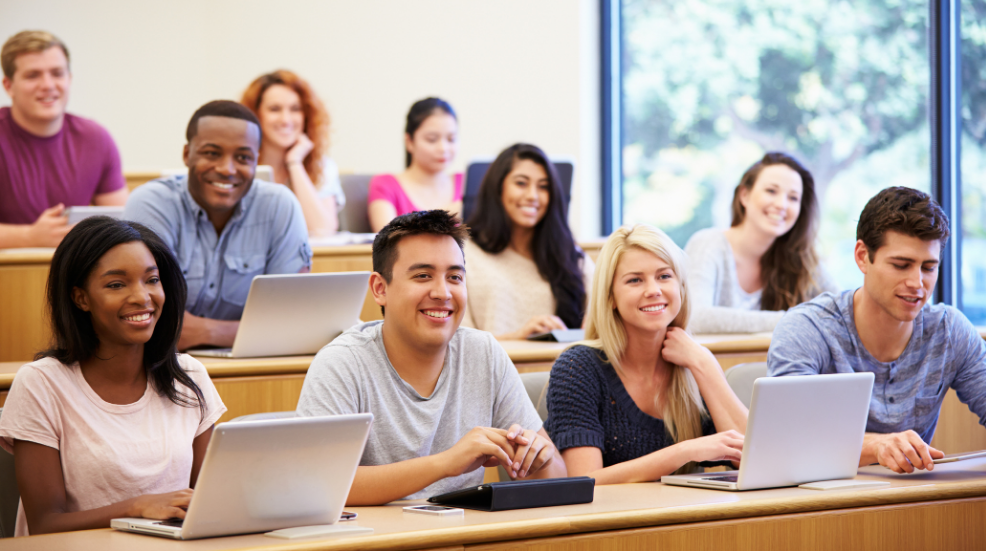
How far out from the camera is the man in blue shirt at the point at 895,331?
210cm

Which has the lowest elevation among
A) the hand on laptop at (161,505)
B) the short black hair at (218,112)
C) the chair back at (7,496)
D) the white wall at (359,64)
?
the chair back at (7,496)

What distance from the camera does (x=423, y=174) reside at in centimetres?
417

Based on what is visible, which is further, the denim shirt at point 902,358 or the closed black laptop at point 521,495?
the denim shirt at point 902,358

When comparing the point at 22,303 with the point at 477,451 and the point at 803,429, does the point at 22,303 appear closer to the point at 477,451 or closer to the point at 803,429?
the point at 477,451

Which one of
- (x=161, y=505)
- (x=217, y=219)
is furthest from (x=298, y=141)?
(x=161, y=505)

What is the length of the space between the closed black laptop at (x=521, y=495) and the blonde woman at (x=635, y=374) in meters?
0.35

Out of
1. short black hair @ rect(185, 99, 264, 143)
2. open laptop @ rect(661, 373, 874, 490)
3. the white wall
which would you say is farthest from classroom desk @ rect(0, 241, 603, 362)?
the white wall

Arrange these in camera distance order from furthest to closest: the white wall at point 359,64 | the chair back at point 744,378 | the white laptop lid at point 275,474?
the white wall at point 359,64 → the chair back at point 744,378 → the white laptop lid at point 275,474

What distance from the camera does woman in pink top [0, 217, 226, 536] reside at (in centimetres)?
158

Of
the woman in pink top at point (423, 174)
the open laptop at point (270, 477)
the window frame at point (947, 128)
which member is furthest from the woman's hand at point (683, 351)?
the window frame at point (947, 128)

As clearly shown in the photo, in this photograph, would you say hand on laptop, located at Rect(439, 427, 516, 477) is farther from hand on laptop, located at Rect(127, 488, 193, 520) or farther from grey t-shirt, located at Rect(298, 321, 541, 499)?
hand on laptop, located at Rect(127, 488, 193, 520)

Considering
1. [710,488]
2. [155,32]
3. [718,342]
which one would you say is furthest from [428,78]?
[710,488]

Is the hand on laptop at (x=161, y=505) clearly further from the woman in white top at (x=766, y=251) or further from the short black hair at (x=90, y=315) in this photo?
the woman in white top at (x=766, y=251)

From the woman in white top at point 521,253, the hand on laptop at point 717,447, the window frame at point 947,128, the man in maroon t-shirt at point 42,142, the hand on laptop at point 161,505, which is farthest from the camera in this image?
the window frame at point 947,128
